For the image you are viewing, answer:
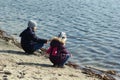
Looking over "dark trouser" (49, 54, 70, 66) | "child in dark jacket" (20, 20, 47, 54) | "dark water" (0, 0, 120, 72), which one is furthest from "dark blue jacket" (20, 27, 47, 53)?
"dark water" (0, 0, 120, 72)

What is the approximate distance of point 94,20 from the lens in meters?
30.0

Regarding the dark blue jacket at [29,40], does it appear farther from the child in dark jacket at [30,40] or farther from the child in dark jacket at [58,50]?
the child in dark jacket at [58,50]

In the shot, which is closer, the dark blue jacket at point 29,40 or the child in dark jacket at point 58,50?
the child in dark jacket at point 58,50

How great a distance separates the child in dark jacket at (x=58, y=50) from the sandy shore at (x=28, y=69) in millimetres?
333

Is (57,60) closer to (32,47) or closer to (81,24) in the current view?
(32,47)

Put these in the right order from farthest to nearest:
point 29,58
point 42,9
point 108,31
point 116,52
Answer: point 42,9, point 108,31, point 116,52, point 29,58

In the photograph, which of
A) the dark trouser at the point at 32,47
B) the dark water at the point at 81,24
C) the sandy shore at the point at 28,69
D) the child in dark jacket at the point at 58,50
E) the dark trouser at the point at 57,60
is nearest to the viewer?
the sandy shore at the point at 28,69

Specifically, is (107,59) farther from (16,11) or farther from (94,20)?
(16,11)

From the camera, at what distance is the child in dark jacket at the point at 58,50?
1339 centimetres

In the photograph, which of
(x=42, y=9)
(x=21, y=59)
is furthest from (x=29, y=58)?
(x=42, y=9)

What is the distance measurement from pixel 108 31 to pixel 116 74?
1009cm

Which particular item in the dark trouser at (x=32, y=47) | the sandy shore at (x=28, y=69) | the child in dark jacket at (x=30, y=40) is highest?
the child in dark jacket at (x=30, y=40)

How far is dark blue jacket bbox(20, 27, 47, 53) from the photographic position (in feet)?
48.8

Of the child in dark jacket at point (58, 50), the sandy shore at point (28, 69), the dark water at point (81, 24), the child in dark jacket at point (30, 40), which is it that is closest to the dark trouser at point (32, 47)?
the child in dark jacket at point (30, 40)
